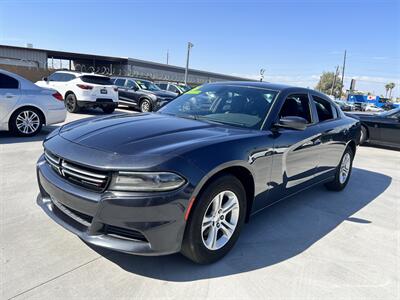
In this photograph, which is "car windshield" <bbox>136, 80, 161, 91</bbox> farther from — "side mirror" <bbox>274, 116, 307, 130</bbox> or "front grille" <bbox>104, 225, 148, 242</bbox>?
Answer: "front grille" <bbox>104, 225, 148, 242</bbox>

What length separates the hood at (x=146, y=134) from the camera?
8.56 feet

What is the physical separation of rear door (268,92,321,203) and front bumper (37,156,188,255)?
4.45ft

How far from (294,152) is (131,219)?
2106 millimetres

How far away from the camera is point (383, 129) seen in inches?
431

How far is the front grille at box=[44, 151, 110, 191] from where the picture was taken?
2.46 metres

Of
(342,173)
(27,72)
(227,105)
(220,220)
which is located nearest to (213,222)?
(220,220)

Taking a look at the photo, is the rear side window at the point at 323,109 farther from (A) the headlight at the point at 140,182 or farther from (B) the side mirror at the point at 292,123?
(A) the headlight at the point at 140,182

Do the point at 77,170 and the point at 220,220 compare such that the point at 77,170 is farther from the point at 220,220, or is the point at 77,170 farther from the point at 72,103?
the point at 72,103

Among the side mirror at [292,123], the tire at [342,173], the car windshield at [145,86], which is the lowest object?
the tire at [342,173]

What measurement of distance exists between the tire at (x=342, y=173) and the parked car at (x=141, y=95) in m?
9.76

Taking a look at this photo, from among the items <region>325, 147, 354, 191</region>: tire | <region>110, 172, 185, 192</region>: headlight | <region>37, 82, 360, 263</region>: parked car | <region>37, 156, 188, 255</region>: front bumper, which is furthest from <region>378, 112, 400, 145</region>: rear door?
<region>110, 172, 185, 192</region>: headlight

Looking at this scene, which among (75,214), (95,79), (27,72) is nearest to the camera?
(75,214)

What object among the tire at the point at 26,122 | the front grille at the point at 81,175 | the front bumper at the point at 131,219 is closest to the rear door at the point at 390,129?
the tire at the point at 26,122

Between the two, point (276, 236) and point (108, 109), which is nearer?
point (276, 236)
